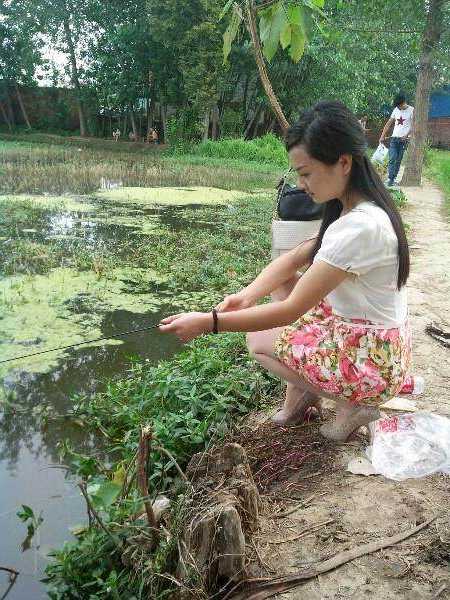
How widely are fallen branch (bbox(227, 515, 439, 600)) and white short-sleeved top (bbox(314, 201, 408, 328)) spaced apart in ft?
2.14

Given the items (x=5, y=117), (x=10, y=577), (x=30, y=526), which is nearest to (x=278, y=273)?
(x=30, y=526)

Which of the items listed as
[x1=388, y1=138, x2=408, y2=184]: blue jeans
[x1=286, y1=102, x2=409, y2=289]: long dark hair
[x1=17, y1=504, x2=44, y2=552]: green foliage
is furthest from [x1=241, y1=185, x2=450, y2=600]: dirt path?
[x1=388, y1=138, x2=408, y2=184]: blue jeans

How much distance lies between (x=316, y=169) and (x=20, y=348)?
7.06ft

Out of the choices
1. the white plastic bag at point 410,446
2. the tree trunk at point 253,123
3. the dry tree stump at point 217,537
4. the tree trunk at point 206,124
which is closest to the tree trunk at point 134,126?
the tree trunk at point 206,124

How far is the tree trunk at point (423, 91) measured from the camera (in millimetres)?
8344

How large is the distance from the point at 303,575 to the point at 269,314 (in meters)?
0.71

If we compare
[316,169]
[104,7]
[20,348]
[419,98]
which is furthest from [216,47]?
[316,169]

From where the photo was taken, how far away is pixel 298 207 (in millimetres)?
2416

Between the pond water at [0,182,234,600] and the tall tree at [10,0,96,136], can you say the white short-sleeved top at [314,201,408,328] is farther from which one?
the tall tree at [10,0,96,136]

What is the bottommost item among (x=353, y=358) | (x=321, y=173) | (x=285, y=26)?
(x=353, y=358)

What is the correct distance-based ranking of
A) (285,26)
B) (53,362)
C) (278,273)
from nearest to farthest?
(285,26) → (278,273) → (53,362)

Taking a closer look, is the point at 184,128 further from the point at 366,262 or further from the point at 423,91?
the point at 366,262

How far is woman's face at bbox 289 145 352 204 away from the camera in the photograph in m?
1.65

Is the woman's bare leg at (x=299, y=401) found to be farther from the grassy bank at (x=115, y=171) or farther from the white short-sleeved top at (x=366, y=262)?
the grassy bank at (x=115, y=171)
